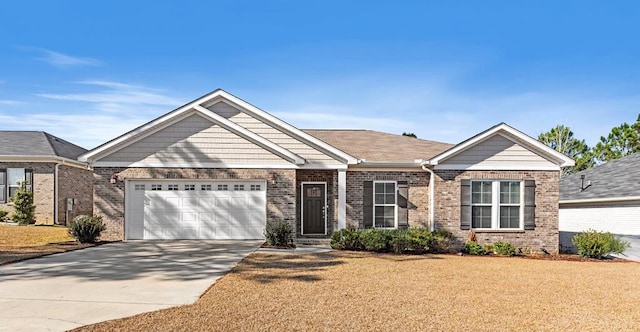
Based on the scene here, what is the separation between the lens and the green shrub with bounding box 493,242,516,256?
14.7 m

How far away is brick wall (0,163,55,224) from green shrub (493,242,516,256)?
1936 cm

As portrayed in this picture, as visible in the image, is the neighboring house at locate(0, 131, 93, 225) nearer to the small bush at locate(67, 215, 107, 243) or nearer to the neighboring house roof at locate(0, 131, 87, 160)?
the neighboring house roof at locate(0, 131, 87, 160)

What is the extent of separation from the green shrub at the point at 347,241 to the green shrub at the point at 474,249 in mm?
3851

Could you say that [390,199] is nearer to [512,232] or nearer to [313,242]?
[313,242]

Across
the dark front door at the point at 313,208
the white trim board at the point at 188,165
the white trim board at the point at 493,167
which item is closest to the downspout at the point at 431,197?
the white trim board at the point at 493,167

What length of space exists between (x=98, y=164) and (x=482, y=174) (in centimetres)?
1321

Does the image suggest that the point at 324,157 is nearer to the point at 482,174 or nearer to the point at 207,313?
the point at 482,174

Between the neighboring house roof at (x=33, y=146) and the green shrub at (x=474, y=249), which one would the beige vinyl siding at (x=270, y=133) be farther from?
the neighboring house roof at (x=33, y=146)

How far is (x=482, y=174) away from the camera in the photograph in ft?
50.2

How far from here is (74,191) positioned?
73.3ft

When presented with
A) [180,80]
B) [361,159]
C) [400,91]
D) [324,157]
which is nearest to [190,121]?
[180,80]

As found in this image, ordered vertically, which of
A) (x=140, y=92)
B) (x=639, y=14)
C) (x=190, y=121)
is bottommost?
(x=190, y=121)

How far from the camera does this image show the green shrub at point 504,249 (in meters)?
14.7

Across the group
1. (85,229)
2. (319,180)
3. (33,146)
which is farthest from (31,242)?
(319,180)
